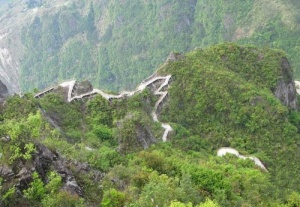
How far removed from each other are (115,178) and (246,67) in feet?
178

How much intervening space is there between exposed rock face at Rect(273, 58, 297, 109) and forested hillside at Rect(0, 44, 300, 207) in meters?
0.22

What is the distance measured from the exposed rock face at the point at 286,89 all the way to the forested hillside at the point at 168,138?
22cm

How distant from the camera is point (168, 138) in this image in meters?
69.6

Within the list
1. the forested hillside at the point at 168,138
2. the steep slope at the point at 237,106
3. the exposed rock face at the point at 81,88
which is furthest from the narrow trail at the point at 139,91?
the steep slope at the point at 237,106

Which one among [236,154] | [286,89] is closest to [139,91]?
[236,154]

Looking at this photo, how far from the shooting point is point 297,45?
474 feet

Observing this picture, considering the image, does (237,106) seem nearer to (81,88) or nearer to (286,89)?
(286,89)

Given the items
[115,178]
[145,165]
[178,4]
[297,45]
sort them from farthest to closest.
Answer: [178,4], [297,45], [145,165], [115,178]

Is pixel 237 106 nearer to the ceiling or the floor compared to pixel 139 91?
nearer to the floor

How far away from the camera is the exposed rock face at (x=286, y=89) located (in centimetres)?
8550

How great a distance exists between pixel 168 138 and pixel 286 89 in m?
31.6

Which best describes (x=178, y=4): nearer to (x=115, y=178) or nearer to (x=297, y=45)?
(x=297, y=45)

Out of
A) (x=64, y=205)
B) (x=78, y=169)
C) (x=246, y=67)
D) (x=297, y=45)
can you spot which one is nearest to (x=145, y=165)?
(x=78, y=169)

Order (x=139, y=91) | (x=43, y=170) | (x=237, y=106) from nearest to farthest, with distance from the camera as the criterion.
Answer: (x=43, y=170) → (x=237, y=106) → (x=139, y=91)
